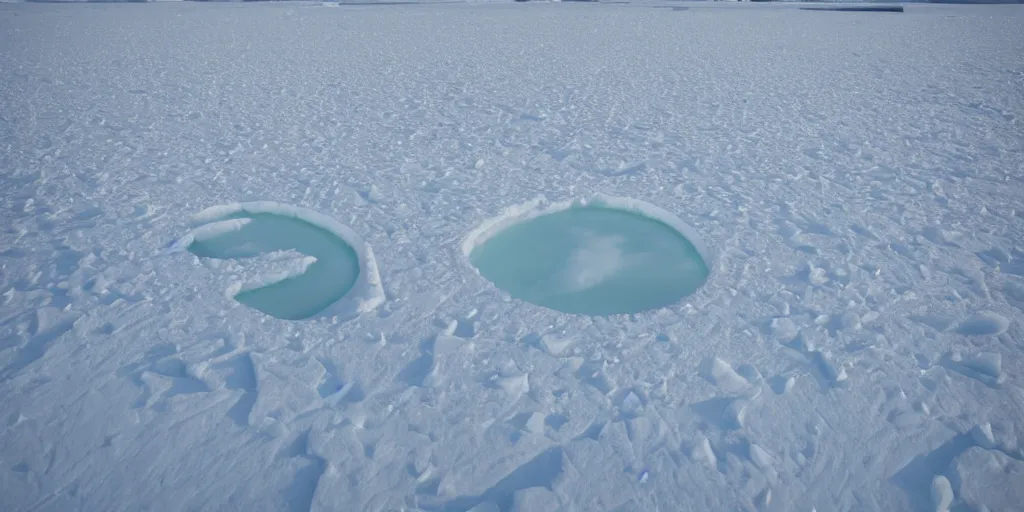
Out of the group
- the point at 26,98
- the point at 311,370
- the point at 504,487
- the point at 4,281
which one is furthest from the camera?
the point at 26,98

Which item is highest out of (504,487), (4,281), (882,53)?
(882,53)

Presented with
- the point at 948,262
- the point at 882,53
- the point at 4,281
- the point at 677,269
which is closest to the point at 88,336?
the point at 4,281

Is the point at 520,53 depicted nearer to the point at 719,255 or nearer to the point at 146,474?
the point at 719,255

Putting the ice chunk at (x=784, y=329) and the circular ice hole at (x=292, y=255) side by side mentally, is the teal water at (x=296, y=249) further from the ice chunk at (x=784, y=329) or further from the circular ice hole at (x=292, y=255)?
the ice chunk at (x=784, y=329)

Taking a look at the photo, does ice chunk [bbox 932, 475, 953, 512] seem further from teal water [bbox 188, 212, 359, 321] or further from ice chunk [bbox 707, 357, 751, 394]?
teal water [bbox 188, 212, 359, 321]

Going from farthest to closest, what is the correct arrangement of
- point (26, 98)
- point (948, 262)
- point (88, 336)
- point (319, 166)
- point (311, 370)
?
point (26, 98), point (319, 166), point (948, 262), point (88, 336), point (311, 370)

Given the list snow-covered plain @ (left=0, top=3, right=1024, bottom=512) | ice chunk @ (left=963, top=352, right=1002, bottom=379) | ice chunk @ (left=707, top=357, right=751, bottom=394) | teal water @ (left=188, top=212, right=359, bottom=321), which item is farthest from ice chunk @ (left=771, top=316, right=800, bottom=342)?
teal water @ (left=188, top=212, right=359, bottom=321)

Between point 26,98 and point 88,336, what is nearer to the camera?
point 88,336
